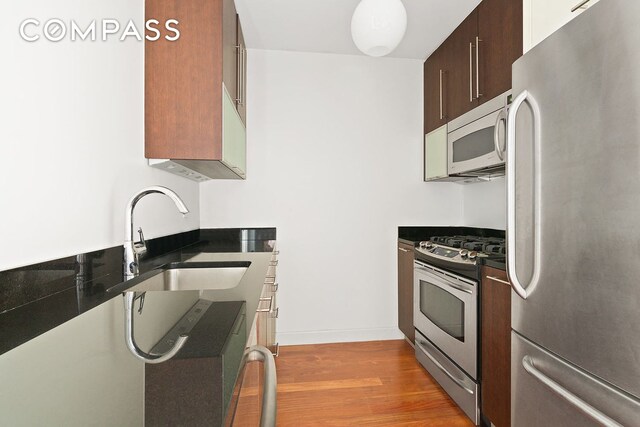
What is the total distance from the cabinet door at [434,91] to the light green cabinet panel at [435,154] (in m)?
0.07

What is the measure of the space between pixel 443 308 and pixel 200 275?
1.52 metres

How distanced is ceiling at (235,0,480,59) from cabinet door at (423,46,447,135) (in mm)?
118

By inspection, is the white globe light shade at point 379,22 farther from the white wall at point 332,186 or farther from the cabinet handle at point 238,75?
the white wall at point 332,186

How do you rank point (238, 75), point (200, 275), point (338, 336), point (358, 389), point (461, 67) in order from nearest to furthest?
point (200, 275) < point (358, 389) < point (238, 75) < point (461, 67) < point (338, 336)

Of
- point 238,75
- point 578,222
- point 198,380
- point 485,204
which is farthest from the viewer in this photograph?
point 485,204

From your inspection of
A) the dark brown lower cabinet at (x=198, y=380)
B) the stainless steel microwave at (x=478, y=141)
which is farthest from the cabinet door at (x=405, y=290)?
the dark brown lower cabinet at (x=198, y=380)

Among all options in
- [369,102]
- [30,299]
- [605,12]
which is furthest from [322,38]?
[30,299]

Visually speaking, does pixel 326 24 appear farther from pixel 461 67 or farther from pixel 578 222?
pixel 578 222

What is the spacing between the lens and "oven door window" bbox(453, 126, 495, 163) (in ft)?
6.79

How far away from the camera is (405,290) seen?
113 inches

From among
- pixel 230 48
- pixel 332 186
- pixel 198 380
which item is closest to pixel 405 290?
pixel 332 186

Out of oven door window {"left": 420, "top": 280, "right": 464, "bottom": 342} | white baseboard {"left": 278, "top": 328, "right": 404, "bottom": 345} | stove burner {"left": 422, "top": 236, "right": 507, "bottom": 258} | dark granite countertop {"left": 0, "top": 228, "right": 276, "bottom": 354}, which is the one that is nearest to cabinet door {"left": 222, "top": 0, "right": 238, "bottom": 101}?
dark granite countertop {"left": 0, "top": 228, "right": 276, "bottom": 354}

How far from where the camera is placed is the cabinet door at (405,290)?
9.04 feet

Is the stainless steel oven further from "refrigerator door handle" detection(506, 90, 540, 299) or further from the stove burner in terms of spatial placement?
"refrigerator door handle" detection(506, 90, 540, 299)
